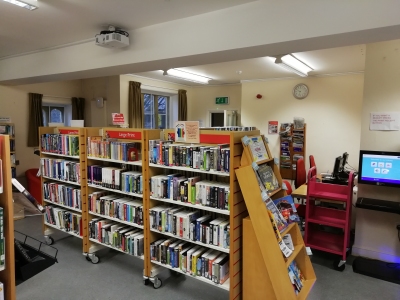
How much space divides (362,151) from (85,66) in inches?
142

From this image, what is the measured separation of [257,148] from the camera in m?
2.53

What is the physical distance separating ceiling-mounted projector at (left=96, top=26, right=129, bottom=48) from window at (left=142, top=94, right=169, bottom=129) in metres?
3.98

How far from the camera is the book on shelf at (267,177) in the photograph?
8.17ft

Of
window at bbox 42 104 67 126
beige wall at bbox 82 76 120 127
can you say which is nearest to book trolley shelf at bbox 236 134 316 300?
beige wall at bbox 82 76 120 127

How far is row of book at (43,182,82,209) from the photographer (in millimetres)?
3646

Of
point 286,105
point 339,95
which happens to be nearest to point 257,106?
point 286,105

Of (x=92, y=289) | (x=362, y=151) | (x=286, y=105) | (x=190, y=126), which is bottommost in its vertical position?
(x=92, y=289)

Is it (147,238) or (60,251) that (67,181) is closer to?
(60,251)

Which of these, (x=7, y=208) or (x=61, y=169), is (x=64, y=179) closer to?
(x=61, y=169)

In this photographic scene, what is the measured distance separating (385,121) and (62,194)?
427 centimetres

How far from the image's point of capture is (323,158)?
6168mm

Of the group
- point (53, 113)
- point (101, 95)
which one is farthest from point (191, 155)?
point (53, 113)

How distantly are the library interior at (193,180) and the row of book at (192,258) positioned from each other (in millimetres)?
13

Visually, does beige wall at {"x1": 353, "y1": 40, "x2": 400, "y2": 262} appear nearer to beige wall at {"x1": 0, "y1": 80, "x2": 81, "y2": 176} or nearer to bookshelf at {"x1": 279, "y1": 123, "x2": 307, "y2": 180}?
bookshelf at {"x1": 279, "y1": 123, "x2": 307, "y2": 180}
